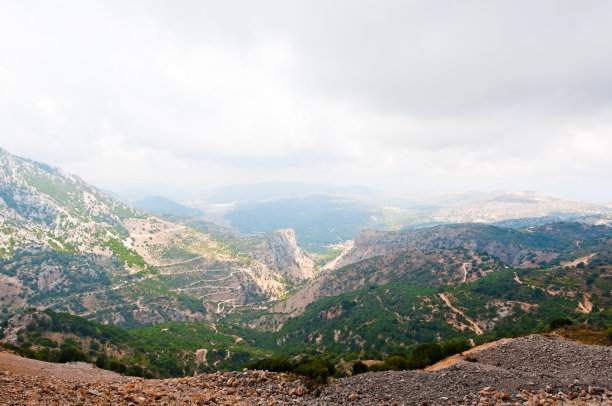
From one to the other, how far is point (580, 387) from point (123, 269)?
20959 centimetres

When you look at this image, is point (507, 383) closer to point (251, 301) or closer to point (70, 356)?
point (70, 356)

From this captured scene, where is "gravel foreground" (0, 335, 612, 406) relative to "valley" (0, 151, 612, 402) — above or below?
above

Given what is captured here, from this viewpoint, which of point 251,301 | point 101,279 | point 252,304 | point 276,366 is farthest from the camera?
point 251,301

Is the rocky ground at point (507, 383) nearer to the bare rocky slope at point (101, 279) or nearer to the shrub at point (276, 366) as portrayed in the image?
the shrub at point (276, 366)

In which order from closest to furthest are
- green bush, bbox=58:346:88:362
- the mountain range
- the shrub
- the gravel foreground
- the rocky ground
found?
the gravel foreground < the rocky ground < the shrub < green bush, bbox=58:346:88:362 < the mountain range

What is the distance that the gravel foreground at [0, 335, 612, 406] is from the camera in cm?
1831

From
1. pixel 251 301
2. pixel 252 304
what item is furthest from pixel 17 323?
pixel 251 301

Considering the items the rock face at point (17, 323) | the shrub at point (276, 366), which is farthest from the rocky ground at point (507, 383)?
the rock face at point (17, 323)

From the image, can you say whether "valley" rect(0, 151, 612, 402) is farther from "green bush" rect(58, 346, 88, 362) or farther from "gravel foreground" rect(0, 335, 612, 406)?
"gravel foreground" rect(0, 335, 612, 406)

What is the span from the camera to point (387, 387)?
2333 centimetres

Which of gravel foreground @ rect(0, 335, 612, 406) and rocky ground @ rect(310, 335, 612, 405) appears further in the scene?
rocky ground @ rect(310, 335, 612, 405)

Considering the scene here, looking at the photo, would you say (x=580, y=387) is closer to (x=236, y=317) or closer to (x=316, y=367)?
(x=316, y=367)

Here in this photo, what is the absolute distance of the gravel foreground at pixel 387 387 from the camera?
18.3 m

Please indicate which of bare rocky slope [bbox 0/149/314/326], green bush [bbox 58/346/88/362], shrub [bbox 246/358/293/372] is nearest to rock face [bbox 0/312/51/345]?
green bush [bbox 58/346/88/362]
